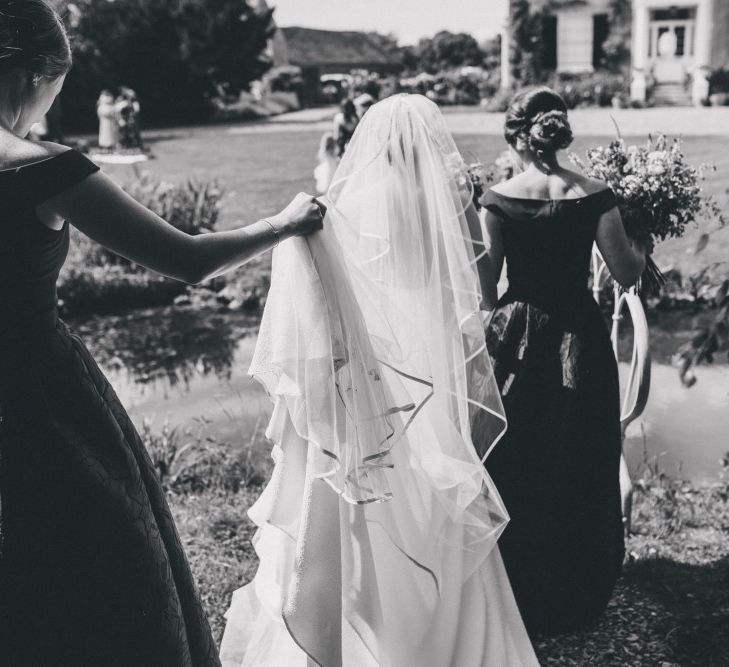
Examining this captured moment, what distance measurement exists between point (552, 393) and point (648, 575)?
942 mm

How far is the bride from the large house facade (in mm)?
25303

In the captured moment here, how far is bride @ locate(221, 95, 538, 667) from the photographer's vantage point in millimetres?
2535

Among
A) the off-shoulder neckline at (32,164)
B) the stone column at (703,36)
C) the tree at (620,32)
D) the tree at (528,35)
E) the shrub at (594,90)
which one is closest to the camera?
the off-shoulder neckline at (32,164)

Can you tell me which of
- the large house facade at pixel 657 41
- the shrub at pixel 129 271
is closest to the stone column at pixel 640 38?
the large house facade at pixel 657 41

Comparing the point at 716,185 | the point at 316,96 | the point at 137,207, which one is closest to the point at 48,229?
the point at 137,207

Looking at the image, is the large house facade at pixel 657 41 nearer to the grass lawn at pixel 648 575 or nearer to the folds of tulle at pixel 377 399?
the grass lawn at pixel 648 575

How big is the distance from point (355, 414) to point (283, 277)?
444 mm

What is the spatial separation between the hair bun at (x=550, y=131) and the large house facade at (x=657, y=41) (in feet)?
81.4

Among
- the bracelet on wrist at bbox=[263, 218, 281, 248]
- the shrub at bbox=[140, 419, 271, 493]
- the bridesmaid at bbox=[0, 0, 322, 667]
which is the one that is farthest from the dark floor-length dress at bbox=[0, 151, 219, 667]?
the shrub at bbox=[140, 419, 271, 493]

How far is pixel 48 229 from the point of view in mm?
1844

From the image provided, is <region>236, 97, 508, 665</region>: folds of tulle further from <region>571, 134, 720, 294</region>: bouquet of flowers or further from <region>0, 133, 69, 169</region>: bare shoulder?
<region>0, 133, 69, 169</region>: bare shoulder

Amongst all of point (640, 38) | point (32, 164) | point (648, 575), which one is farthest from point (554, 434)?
point (640, 38)

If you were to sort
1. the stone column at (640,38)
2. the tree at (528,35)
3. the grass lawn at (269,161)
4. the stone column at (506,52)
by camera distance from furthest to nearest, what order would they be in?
the stone column at (506,52) → the tree at (528,35) → the stone column at (640,38) → the grass lawn at (269,161)

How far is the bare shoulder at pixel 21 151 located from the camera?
1777mm
